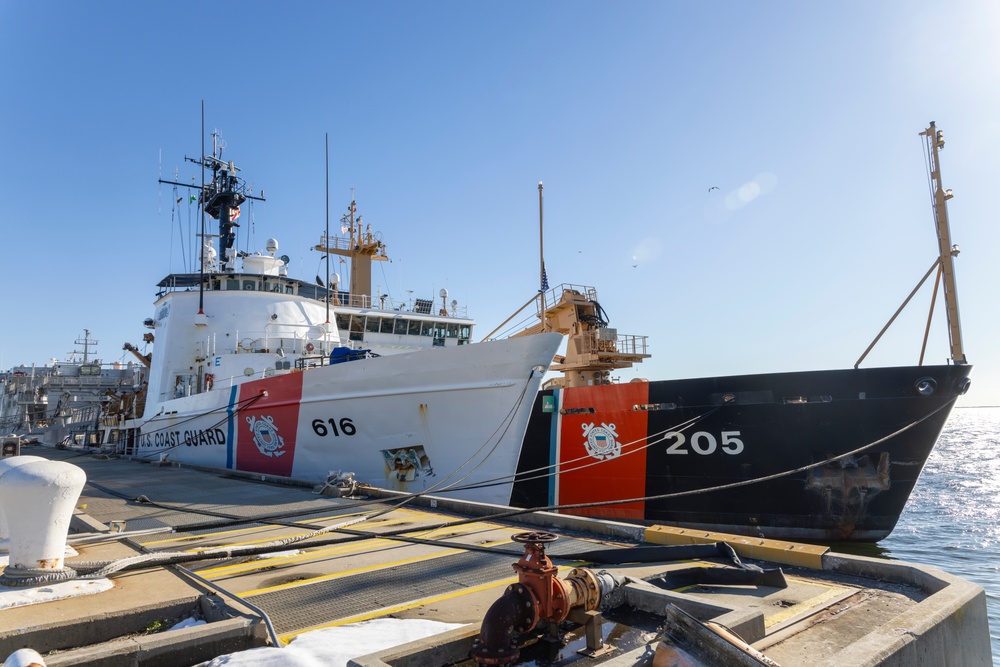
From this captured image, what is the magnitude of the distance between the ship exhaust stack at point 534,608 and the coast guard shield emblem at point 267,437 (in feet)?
29.8

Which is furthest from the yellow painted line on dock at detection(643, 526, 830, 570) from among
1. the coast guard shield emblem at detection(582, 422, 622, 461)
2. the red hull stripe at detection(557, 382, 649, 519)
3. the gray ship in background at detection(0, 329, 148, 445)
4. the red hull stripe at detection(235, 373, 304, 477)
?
the gray ship in background at detection(0, 329, 148, 445)

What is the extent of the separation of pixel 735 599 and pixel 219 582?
122 inches

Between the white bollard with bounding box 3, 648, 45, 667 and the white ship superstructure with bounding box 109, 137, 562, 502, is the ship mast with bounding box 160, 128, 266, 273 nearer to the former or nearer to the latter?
the white ship superstructure with bounding box 109, 137, 562, 502

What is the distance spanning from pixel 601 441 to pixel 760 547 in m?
4.85

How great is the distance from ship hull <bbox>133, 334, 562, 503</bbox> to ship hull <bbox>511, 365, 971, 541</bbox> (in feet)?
4.09

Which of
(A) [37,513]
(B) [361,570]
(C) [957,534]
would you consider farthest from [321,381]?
(C) [957,534]

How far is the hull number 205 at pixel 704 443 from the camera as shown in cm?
834

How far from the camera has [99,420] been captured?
2230 centimetres

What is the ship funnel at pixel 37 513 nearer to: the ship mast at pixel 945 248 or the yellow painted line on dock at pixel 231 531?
the yellow painted line on dock at pixel 231 531

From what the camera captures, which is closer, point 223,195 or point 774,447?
point 774,447

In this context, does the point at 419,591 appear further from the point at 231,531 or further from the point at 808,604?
the point at 231,531

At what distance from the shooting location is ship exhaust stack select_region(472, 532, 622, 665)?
8.23 feet

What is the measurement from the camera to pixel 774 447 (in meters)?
8.23

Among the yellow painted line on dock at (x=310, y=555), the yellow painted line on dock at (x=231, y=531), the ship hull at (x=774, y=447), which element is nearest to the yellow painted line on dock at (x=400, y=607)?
the yellow painted line on dock at (x=310, y=555)
